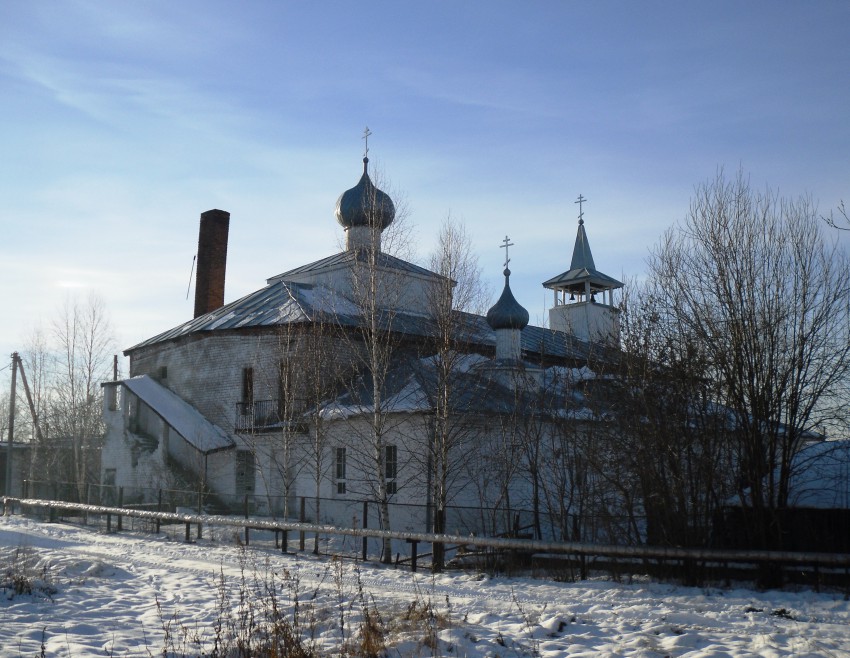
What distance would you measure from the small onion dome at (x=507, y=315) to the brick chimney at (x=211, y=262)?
14.5 metres

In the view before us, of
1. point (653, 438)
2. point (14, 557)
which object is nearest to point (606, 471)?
point (653, 438)

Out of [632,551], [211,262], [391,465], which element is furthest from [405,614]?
[211,262]

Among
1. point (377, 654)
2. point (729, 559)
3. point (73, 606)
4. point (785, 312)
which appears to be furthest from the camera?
point (785, 312)

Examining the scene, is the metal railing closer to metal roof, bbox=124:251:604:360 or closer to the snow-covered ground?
metal roof, bbox=124:251:604:360

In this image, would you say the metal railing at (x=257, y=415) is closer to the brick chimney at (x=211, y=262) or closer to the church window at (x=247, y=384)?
the church window at (x=247, y=384)

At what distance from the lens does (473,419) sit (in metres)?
20.8

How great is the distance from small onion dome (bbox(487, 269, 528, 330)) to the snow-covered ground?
1445 centimetres

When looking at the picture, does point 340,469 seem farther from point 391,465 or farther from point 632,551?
point 632,551

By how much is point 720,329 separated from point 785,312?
36.9 inches


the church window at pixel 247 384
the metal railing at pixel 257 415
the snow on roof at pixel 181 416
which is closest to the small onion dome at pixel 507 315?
the metal railing at pixel 257 415

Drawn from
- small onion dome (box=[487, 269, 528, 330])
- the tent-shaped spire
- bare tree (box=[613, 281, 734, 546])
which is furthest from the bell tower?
bare tree (box=[613, 281, 734, 546])

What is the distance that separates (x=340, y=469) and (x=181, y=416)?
25.2ft

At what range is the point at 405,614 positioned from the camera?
8906mm

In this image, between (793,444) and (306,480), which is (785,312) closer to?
(793,444)
